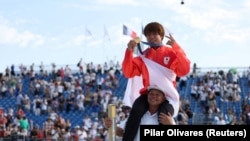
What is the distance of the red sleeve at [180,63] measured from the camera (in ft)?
21.5

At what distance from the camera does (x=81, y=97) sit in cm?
3038

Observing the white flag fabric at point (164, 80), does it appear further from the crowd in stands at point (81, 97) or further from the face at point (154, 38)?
the crowd in stands at point (81, 97)

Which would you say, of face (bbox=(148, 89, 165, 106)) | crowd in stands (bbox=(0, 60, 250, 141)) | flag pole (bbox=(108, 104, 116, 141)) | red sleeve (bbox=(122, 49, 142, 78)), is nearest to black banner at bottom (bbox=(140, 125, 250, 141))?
flag pole (bbox=(108, 104, 116, 141))

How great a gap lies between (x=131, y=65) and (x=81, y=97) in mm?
23716

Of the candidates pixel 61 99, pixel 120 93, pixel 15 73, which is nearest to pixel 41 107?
pixel 61 99

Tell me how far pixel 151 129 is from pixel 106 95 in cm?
2459

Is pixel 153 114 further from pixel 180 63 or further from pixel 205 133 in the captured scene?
pixel 205 133

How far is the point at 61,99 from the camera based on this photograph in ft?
100

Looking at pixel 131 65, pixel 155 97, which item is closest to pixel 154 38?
pixel 131 65

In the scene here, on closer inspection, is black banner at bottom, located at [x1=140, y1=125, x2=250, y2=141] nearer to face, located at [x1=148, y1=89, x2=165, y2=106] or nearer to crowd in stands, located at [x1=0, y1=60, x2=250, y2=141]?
face, located at [x1=148, y1=89, x2=165, y2=106]

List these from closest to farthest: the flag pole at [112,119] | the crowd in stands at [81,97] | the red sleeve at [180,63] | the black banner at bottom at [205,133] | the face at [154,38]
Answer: the black banner at bottom at [205,133], the flag pole at [112,119], the red sleeve at [180,63], the face at [154,38], the crowd in stands at [81,97]

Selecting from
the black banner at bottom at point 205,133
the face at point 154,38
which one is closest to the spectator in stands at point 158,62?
the face at point 154,38

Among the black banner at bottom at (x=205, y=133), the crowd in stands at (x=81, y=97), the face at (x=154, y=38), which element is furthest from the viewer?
the crowd in stands at (x=81, y=97)

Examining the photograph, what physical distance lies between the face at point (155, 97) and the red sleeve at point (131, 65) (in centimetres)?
39
